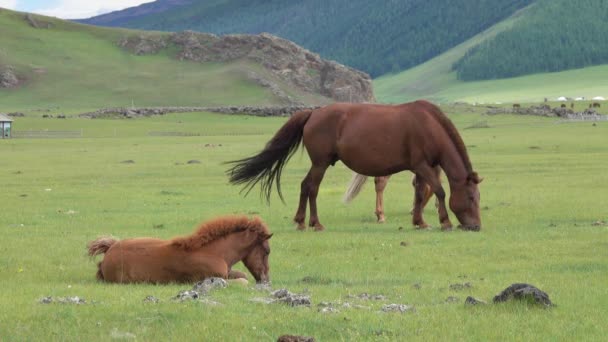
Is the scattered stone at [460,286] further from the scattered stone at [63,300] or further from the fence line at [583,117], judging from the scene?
the fence line at [583,117]

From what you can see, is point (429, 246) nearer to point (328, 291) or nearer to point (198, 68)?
point (328, 291)

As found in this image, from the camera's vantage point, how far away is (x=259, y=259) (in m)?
11.5

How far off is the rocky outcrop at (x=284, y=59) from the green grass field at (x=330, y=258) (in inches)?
3985

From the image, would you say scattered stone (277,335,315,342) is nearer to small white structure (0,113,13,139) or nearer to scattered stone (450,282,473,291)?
scattered stone (450,282,473,291)

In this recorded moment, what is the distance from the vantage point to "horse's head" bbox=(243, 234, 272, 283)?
1151cm

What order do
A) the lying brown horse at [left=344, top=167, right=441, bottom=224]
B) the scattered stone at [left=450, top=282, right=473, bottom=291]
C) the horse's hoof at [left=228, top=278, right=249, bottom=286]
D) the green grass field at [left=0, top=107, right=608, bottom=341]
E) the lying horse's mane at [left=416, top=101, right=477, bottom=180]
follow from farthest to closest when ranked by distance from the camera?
1. the lying brown horse at [left=344, top=167, right=441, bottom=224]
2. the lying horse's mane at [left=416, top=101, right=477, bottom=180]
3. the scattered stone at [left=450, top=282, right=473, bottom=291]
4. the horse's hoof at [left=228, top=278, right=249, bottom=286]
5. the green grass field at [left=0, top=107, right=608, bottom=341]

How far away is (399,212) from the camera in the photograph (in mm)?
21609

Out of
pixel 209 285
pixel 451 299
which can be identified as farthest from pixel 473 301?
pixel 209 285

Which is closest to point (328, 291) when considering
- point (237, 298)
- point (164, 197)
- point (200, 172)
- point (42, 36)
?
point (237, 298)

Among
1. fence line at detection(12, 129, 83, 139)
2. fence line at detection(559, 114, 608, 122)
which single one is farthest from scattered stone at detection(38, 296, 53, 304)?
fence line at detection(559, 114, 608, 122)

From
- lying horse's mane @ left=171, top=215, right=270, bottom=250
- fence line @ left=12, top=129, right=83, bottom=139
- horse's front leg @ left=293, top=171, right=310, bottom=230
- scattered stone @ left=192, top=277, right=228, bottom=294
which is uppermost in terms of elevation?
lying horse's mane @ left=171, top=215, right=270, bottom=250

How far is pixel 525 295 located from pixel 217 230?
3.59m

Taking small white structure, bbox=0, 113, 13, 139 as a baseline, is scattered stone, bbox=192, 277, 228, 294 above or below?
above

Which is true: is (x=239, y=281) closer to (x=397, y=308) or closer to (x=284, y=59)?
(x=397, y=308)
